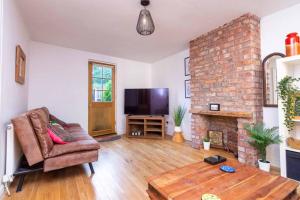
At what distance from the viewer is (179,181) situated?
114 cm

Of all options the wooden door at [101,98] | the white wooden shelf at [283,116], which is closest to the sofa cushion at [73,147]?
the wooden door at [101,98]

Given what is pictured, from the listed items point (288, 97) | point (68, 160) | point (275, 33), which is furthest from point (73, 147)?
point (275, 33)

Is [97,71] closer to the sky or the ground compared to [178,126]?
closer to the sky

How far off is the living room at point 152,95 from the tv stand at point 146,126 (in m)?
0.03

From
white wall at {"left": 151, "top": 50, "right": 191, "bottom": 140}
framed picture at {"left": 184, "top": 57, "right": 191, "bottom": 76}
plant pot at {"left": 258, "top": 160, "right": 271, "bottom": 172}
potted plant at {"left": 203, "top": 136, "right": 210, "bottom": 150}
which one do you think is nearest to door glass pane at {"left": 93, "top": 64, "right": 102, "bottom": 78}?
white wall at {"left": 151, "top": 50, "right": 191, "bottom": 140}

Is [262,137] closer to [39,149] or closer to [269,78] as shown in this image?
[269,78]

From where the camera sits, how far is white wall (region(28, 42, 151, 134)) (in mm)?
3373

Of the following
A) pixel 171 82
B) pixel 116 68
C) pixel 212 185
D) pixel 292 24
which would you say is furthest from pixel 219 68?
pixel 116 68

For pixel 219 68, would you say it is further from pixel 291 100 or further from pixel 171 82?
pixel 171 82

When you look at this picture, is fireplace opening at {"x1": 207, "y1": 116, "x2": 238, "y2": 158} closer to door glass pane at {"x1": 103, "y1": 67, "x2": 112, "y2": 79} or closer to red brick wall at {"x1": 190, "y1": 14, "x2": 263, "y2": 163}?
red brick wall at {"x1": 190, "y1": 14, "x2": 263, "y2": 163}

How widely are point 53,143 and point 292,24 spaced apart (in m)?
3.70

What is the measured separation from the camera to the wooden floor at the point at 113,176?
169 cm

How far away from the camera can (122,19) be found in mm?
2504

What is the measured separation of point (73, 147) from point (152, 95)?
260 cm
